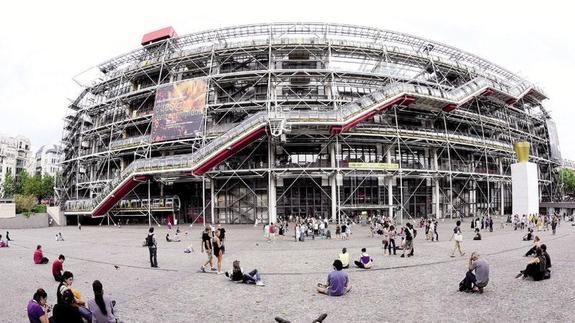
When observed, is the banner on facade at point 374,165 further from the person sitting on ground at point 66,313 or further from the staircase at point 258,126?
the person sitting on ground at point 66,313

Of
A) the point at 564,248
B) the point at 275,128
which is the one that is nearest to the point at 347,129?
the point at 275,128

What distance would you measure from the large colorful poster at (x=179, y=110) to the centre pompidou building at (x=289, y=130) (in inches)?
3.8

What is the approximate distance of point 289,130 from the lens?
88.4 ft

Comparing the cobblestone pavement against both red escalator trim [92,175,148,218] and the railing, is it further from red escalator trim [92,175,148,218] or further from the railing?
the railing

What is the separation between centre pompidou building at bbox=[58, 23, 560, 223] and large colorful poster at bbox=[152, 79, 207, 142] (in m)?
0.10

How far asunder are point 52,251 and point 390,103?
24.3m

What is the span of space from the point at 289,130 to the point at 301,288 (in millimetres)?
18361

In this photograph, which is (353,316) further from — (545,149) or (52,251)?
(545,149)

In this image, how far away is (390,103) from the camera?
29609 mm

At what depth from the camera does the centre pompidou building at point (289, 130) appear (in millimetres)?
29656

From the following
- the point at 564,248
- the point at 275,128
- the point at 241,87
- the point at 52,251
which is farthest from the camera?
the point at 241,87

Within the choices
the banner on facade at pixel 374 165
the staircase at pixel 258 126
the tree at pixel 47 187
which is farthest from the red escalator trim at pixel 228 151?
the tree at pixel 47 187

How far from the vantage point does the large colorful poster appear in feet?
100

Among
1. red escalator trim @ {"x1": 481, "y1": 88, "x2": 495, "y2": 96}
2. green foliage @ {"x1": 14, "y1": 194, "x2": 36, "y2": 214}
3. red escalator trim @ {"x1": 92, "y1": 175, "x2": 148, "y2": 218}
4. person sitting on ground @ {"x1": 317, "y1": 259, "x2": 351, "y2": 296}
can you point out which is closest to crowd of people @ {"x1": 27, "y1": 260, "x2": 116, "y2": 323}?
person sitting on ground @ {"x1": 317, "y1": 259, "x2": 351, "y2": 296}
